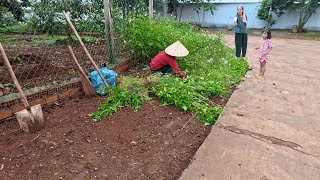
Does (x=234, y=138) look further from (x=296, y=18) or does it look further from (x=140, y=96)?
(x=296, y=18)

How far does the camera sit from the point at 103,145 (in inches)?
97.5

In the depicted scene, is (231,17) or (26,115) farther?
(231,17)

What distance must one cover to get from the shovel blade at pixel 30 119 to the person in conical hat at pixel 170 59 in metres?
2.18

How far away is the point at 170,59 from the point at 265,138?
6.77ft

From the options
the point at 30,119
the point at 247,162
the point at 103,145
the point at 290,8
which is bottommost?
the point at 247,162

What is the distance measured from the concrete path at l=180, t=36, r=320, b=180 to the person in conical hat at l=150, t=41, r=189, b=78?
1043 mm

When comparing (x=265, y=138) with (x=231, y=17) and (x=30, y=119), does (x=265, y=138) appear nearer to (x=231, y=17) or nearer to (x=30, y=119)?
(x=30, y=119)

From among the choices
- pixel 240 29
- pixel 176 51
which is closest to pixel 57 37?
pixel 176 51

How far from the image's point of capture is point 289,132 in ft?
9.30

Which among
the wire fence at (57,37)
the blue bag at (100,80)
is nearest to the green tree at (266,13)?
the wire fence at (57,37)

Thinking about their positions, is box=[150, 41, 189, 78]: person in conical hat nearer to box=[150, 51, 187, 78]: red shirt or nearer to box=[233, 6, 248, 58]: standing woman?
box=[150, 51, 187, 78]: red shirt

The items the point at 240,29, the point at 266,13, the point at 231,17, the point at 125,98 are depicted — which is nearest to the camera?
the point at 125,98

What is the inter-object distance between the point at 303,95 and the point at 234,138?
206 cm

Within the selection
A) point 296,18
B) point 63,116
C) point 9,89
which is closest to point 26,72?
point 9,89
